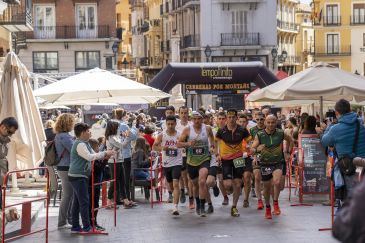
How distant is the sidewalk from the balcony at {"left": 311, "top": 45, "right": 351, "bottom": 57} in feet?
250

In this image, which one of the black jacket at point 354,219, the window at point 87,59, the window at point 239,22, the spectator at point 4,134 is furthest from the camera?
the window at point 239,22

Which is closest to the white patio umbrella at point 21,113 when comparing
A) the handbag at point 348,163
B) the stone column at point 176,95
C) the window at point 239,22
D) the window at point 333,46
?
the handbag at point 348,163

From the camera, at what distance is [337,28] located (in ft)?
307

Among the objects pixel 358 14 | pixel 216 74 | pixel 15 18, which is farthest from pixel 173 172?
pixel 358 14

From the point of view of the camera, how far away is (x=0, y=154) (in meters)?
11.2

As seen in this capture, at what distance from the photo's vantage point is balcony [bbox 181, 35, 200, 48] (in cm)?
7312

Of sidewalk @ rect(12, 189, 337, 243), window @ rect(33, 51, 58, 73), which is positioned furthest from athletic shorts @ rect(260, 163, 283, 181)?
window @ rect(33, 51, 58, 73)

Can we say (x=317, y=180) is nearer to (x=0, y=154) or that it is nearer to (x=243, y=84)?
(x=0, y=154)

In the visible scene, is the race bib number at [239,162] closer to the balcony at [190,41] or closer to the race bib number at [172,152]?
the race bib number at [172,152]

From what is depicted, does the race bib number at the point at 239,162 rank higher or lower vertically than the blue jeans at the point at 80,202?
higher

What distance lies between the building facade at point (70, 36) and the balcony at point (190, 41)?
9336mm

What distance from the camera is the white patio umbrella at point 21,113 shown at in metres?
15.7

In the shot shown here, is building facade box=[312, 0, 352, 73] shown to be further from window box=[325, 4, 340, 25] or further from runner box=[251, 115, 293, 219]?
runner box=[251, 115, 293, 219]

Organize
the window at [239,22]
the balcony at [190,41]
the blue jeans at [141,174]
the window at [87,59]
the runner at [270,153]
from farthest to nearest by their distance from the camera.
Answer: the balcony at [190,41]
the window at [239,22]
the window at [87,59]
the blue jeans at [141,174]
the runner at [270,153]
